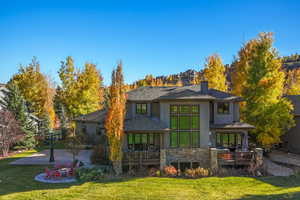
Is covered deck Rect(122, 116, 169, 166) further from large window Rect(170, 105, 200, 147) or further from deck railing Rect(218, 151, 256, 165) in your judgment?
deck railing Rect(218, 151, 256, 165)

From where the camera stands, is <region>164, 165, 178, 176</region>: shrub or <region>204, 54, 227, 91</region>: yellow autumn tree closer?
<region>164, 165, 178, 176</region>: shrub

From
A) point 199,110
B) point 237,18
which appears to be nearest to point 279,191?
point 199,110

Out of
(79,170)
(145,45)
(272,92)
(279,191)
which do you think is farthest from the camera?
(145,45)

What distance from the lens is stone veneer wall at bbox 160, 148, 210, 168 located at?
1750 cm

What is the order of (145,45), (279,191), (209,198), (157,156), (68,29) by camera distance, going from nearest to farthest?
(209,198) < (279,191) < (157,156) < (68,29) < (145,45)

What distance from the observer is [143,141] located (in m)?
19.1

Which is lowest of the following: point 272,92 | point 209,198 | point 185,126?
point 209,198

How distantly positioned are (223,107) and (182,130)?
15.8ft

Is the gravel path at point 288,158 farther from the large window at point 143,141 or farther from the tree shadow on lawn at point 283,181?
the large window at point 143,141

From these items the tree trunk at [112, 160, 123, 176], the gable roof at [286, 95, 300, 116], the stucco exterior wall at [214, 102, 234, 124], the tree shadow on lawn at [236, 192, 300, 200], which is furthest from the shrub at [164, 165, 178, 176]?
the gable roof at [286, 95, 300, 116]

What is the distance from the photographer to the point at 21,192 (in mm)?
12266

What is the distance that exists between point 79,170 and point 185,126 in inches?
343

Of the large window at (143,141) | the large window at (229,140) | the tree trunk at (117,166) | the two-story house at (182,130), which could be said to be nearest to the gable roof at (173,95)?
the two-story house at (182,130)

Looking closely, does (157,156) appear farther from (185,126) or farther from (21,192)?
(21,192)
